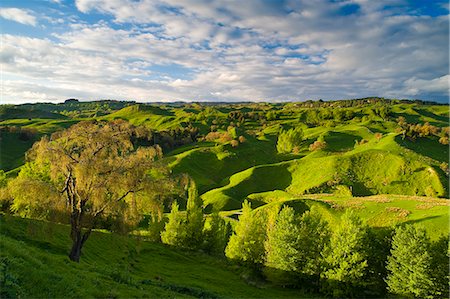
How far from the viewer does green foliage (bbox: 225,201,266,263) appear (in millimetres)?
55625

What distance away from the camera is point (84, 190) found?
3052 cm

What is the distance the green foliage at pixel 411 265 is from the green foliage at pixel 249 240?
67.2 ft

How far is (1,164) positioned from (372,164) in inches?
6331

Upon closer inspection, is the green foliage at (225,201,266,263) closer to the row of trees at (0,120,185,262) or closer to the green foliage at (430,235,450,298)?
the green foliage at (430,235,450,298)

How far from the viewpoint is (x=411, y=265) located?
3991cm

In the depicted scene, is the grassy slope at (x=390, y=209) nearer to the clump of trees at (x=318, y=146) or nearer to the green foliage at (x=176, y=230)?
the green foliage at (x=176, y=230)

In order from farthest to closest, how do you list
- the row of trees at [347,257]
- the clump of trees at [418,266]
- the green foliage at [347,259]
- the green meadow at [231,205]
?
the green foliage at [347,259] → the row of trees at [347,257] → the clump of trees at [418,266] → the green meadow at [231,205]

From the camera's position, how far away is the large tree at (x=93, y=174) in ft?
96.8

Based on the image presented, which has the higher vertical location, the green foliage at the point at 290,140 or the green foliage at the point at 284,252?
the green foliage at the point at 290,140

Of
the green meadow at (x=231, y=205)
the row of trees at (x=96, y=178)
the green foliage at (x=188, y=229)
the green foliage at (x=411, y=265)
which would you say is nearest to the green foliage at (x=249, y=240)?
the green meadow at (x=231, y=205)

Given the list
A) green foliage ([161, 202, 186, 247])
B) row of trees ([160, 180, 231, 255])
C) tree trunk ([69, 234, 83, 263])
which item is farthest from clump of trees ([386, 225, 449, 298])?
tree trunk ([69, 234, 83, 263])

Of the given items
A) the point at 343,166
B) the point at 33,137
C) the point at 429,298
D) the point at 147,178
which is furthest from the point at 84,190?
the point at 33,137

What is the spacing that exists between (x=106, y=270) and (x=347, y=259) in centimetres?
3140

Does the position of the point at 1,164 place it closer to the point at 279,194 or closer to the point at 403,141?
the point at 279,194
